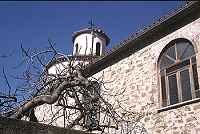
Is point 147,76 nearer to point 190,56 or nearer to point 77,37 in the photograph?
point 190,56

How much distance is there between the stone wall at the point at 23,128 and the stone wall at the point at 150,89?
4.72 m

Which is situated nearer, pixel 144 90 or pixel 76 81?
pixel 76 81

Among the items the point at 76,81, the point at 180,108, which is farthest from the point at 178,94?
the point at 76,81

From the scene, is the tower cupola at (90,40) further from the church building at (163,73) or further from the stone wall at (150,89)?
the church building at (163,73)

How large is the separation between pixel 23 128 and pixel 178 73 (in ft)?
20.8

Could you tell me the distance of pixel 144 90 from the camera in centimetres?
966

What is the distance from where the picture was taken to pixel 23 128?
156 inches

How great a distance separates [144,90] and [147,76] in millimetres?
532

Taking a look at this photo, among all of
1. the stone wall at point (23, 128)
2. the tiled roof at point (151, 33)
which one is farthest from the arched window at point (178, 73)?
the stone wall at point (23, 128)

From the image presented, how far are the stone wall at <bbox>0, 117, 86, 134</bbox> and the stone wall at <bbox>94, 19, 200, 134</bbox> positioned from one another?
4.72 meters

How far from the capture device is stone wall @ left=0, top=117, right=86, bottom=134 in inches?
150

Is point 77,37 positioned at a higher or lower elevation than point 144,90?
higher

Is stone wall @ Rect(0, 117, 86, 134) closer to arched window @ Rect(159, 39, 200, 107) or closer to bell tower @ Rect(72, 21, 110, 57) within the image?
arched window @ Rect(159, 39, 200, 107)

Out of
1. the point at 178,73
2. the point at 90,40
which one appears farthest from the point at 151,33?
the point at 90,40
